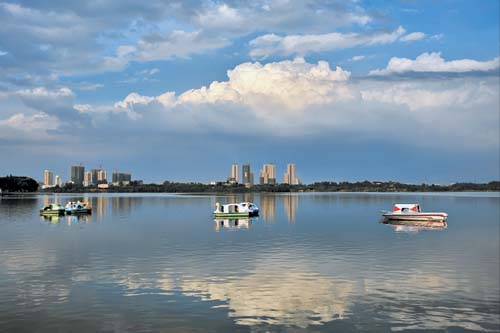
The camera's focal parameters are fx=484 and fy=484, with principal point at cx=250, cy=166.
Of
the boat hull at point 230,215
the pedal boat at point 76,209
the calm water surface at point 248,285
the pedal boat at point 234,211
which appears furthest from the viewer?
the pedal boat at point 76,209

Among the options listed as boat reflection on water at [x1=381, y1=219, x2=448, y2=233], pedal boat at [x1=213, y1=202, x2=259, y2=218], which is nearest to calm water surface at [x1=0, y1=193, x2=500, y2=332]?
boat reflection on water at [x1=381, y1=219, x2=448, y2=233]

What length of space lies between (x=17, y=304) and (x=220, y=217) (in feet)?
216

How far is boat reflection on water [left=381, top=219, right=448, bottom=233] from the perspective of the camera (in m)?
72.7

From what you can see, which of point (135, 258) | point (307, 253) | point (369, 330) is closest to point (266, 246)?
point (307, 253)

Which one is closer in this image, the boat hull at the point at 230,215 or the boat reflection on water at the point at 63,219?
the boat reflection on water at the point at 63,219

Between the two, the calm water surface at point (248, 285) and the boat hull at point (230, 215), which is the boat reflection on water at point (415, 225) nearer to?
the calm water surface at point (248, 285)

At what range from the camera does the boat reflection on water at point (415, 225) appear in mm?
72688

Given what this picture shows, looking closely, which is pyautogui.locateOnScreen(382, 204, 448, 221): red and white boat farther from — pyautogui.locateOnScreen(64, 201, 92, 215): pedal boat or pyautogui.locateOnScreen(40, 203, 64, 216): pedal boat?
pyautogui.locateOnScreen(40, 203, 64, 216): pedal boat

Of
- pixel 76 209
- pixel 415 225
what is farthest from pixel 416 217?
pixel 76 209

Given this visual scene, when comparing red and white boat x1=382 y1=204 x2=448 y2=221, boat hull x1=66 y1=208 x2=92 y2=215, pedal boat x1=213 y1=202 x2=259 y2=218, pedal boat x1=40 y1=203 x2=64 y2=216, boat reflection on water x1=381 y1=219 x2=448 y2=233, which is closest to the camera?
boat reflection on water x1=381 y1=219 x2=448 y2=233

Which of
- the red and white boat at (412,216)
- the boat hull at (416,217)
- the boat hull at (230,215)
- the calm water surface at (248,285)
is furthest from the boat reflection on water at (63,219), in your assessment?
the red and white boat at (412,216)

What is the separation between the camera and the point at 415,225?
80.6 m

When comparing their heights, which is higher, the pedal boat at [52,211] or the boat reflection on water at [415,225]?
the pedal boat at [52,211]

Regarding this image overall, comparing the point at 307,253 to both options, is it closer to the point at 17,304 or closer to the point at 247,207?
the point at 17,304
